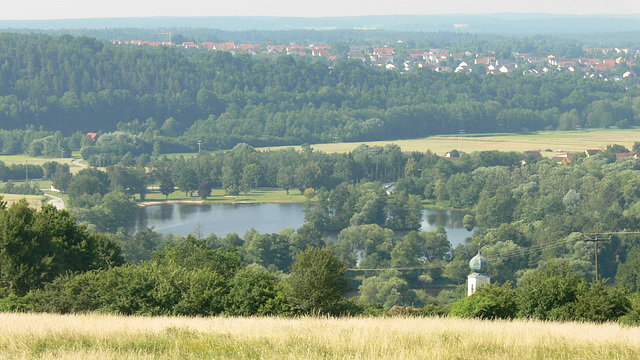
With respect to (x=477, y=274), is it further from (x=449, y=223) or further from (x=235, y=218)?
(x=235, y=218)

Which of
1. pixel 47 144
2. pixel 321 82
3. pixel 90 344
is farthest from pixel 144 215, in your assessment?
pixel 321 82

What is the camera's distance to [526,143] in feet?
379

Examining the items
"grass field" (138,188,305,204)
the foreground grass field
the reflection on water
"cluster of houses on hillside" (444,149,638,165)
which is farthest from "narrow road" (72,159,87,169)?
the foreground grass field

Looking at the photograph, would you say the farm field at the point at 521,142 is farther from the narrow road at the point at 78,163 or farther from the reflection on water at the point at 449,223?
the reflection on water at the point at 449,223

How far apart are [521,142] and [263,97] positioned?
1959 inches

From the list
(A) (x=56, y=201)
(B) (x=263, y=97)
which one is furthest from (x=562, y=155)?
(B) (x=263, y=97)

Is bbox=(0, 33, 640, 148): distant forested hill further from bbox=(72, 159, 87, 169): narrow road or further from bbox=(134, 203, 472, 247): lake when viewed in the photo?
bbox=(134, 203, 472, 247): lake

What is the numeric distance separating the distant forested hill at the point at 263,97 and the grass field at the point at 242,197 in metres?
32.0

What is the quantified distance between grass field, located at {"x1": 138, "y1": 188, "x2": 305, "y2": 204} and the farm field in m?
24.7

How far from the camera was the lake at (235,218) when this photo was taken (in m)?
65.6

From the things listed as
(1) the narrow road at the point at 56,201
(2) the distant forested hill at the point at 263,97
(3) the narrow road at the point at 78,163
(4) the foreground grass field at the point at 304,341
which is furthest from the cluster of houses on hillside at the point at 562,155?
(4) the foreground grass field at the point at 304,341

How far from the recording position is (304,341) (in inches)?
513

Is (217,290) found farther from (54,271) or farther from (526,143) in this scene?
(526,143)

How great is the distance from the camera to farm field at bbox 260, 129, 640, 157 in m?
109
